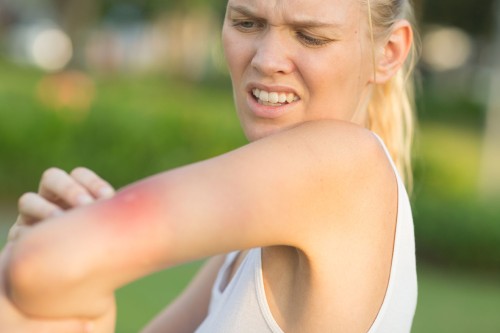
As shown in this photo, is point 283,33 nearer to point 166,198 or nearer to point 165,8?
point 166,198

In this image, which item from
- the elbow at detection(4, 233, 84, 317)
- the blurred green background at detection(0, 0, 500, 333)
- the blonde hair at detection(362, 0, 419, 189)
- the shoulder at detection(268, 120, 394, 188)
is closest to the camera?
the elbow at detection(4, 233, 84, 317)

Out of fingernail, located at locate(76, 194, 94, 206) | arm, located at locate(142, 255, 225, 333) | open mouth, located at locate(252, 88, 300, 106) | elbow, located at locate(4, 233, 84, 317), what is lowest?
arm, located at locate(142, 255, 225, 333)

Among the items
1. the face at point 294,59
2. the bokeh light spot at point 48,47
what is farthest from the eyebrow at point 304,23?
the bokeh light spot at point 48,47

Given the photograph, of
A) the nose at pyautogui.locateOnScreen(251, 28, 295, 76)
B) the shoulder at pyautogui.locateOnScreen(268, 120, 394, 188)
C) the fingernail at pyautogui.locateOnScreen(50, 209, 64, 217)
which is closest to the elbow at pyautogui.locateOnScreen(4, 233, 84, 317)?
the fingernail at pyautogui.locateOnScreen(50, 209, 64, 217)

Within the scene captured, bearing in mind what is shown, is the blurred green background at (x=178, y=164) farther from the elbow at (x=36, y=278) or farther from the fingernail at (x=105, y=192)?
the elbow at (x=36, y=278)

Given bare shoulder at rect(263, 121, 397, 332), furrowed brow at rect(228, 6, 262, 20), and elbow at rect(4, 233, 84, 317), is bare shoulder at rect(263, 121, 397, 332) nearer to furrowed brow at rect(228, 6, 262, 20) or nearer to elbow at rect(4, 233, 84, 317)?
furrowed brow at rect(228, 6, 262, 20)

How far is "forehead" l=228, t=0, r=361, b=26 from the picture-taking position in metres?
1.95

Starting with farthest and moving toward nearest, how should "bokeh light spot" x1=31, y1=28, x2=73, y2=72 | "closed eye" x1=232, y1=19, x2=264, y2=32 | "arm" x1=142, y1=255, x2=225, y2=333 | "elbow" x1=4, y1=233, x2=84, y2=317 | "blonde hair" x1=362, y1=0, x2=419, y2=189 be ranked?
"bokeh light spot" x1=31, y1=28, x2=73, y2=72
"arm" x1=142, y1=255, x2=225, y2=333
"blonde hair" x1=362, y1=0, x2=419, y2=189
"closed eye" x1=232, y1=19, x2=264, y2=32
"elbow" x1=4, y1=233, x2=84, y2=317

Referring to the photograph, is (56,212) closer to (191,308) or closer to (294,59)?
(294,59)

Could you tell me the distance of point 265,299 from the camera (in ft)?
6.61

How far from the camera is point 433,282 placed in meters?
9.81

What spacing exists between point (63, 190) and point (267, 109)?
1.96 feet

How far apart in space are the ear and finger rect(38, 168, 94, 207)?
2.96 ft

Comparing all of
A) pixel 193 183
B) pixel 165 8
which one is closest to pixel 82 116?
pixel 193 183
